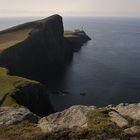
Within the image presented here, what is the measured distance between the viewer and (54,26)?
148m

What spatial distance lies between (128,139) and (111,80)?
7805cm

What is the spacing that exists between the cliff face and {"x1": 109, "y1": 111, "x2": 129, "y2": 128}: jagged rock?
6474 centimetres

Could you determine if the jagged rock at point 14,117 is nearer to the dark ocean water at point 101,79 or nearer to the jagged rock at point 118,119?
the jagged rock at point 118,119

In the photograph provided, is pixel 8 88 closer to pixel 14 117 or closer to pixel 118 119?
pixel 14 117

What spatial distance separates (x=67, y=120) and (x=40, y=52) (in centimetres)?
10054

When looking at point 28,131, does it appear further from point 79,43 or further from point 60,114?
point 79,43

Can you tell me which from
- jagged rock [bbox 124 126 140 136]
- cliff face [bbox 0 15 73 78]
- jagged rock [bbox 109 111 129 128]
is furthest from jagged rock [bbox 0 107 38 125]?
cliff face [bbox 0 15 73 78]

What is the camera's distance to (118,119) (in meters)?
25.1

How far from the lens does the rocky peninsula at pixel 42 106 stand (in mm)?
22516

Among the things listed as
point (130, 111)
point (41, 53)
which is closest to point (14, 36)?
point (41, 53)

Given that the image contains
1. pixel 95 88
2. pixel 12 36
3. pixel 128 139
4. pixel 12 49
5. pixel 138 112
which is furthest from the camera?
pixel 12 36

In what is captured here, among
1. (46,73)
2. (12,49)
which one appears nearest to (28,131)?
(12,49)

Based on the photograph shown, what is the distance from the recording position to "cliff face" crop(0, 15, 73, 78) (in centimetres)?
9725

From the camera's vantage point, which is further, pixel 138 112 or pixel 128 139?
pixel 138 112
